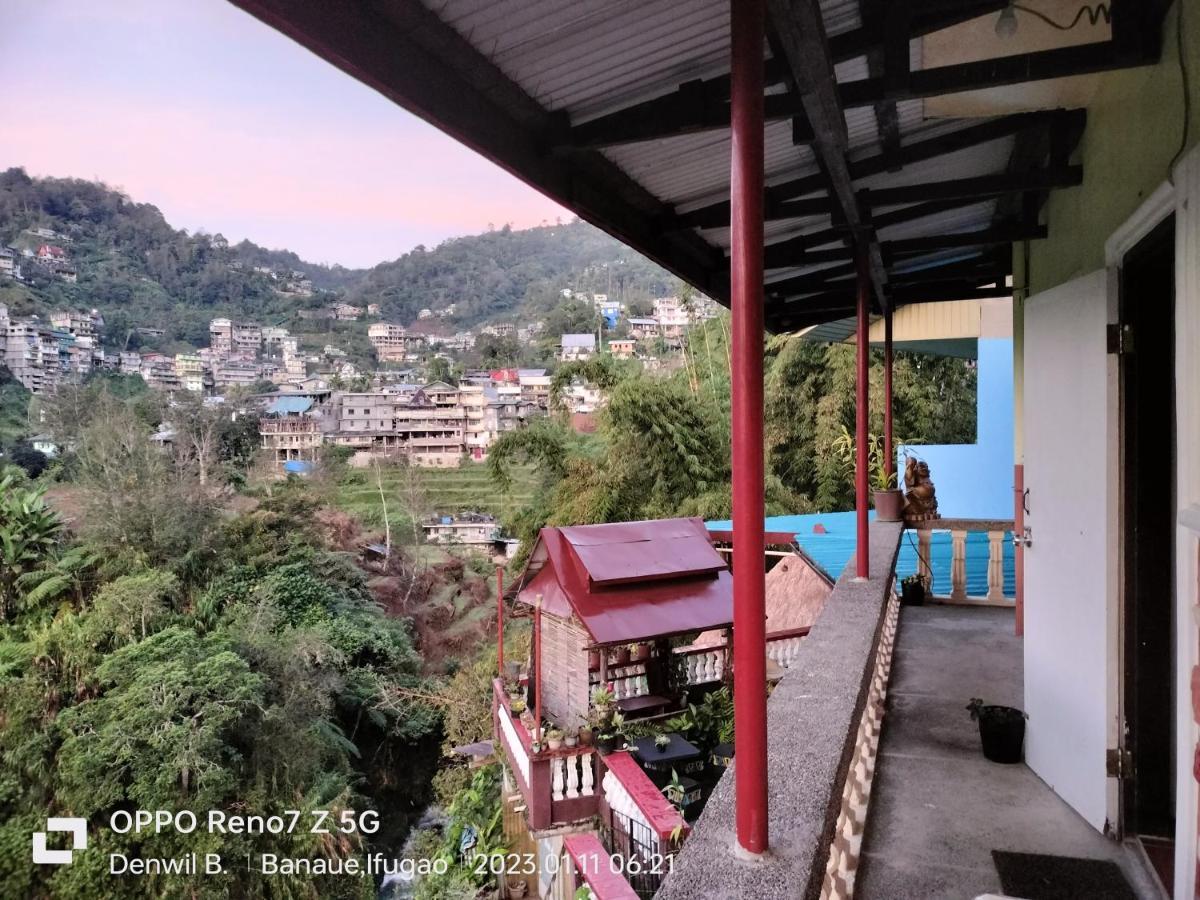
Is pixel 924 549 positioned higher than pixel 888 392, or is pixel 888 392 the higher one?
pixel 888 392

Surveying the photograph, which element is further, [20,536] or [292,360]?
[292,360]

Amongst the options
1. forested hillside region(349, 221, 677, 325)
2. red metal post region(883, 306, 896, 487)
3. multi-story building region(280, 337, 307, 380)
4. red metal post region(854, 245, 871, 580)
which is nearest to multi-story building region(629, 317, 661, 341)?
forested hillside region(349, 221, 677, 325)

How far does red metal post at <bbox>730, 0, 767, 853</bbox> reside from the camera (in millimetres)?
1464

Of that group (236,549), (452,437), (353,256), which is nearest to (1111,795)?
(236,549)

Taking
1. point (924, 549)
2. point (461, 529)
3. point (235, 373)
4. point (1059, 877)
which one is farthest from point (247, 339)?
point (1059, 877)

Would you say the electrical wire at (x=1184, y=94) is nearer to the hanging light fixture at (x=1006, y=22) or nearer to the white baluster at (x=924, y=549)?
the hanging light fixture at (x=1006, y=22)

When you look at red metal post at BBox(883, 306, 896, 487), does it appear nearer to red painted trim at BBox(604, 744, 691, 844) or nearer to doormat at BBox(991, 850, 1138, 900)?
red painted trim at BBox(604, 744, 691, 844)

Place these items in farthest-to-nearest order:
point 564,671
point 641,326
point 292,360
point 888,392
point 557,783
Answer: point 292,360 → point 641,326 → point 564,671 → point 557,783 → point 888,392

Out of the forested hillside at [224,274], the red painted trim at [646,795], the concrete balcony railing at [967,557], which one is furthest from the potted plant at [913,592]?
the forested hillside at [224,274]

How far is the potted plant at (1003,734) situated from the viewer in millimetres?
2885

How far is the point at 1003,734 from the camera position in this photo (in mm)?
2887

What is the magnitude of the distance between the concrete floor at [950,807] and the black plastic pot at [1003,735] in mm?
39

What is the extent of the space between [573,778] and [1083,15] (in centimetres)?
650

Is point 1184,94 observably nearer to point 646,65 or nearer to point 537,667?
point 646,65
